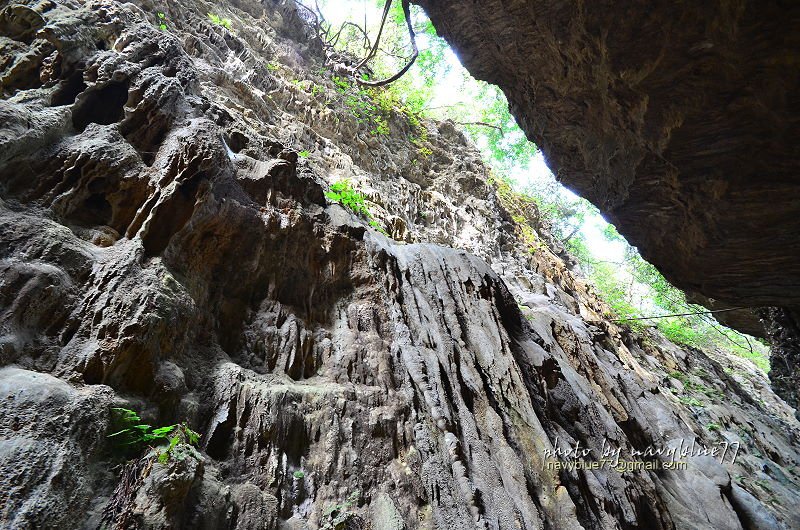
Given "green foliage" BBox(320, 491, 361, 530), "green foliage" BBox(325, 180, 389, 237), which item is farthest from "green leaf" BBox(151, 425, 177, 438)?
"green foliage" BBox(325, 180, 389, 237)

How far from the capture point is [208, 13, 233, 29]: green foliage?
35.1ft

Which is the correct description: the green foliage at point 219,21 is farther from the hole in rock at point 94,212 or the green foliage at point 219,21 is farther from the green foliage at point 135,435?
the green foliage at point 135,435

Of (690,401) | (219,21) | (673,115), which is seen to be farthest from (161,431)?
(690,401)

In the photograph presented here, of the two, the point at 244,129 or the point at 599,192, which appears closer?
the point at 244,129

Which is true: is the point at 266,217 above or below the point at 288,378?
above

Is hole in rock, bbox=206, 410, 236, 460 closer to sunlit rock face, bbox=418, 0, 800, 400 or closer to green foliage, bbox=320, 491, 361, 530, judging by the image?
green foliage, bbox=320, 491, 361, 530

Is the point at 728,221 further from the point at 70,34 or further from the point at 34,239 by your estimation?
the point at 70,34

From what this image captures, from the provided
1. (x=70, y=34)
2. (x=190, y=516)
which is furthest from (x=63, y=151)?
(x=190, y=516)

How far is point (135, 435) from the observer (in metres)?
2.98

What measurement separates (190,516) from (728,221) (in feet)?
24.0

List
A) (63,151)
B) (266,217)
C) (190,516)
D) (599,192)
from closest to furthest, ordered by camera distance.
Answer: (190,516)
(63,151)
(266,217)
(599,192)

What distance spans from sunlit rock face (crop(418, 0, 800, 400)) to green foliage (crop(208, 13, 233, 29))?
22.5 ft

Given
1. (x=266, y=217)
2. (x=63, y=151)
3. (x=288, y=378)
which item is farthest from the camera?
(x=266, y=217)

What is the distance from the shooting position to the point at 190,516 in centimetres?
287
